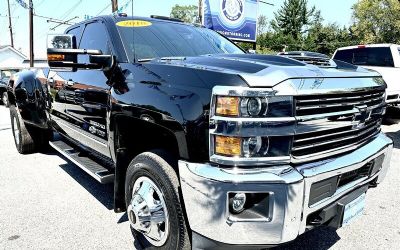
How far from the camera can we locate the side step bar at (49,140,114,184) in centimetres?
326

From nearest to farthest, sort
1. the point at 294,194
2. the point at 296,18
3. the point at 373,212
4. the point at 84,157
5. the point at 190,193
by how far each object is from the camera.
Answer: the point at 294,194
the point at 190,193
the point at 373,212
the point at 84,157
the point at 296,18

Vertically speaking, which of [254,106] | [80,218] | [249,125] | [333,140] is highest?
[254,106]

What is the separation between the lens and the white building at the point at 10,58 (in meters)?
46.2

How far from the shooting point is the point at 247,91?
80.0 inches

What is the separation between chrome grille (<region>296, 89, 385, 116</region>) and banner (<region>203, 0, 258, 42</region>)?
14289 millimetres

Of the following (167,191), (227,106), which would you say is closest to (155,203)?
(167,191)

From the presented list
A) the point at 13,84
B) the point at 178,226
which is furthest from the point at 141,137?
the point at 13,84

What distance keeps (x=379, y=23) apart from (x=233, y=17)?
34.3 meters

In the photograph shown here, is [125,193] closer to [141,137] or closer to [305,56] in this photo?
[141,137]

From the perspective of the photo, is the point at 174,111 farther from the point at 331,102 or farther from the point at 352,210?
the point at 352,210

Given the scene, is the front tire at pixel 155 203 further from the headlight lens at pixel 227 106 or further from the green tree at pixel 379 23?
the green tree at pixel 379 23

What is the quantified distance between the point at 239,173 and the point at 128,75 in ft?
4.42

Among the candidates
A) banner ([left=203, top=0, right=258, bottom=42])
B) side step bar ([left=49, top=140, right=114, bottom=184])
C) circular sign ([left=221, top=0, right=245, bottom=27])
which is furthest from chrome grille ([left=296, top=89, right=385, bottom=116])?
circular sign ([left=221, top=0, right=245, bottom=27])

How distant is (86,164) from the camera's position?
368 centimetres
